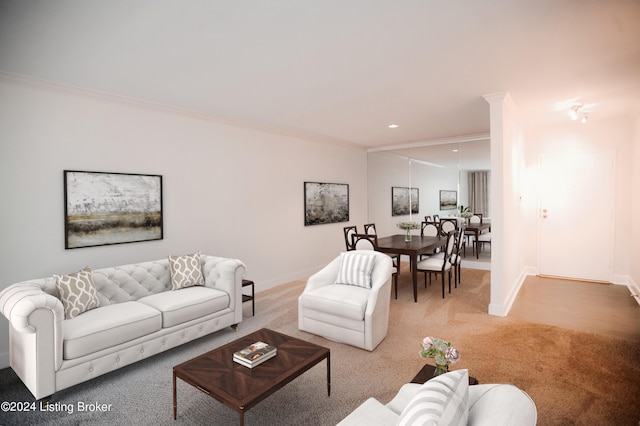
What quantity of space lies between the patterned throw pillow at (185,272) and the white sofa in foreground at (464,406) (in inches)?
125

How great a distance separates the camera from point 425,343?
1946 mm

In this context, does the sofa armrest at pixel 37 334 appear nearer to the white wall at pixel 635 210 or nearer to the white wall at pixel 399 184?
the white wall at pixel 399 184

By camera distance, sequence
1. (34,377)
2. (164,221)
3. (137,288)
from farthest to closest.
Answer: (164,221) < (137,288) < (34,377)

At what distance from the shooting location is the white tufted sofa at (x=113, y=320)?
251cm

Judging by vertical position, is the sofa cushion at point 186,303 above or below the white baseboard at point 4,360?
above

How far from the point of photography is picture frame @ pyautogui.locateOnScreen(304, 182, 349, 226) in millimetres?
6455

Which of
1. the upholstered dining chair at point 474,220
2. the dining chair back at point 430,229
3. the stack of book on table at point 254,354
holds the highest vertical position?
the upholstered dining chair at point 474,220

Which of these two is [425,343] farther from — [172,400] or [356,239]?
[356,239]

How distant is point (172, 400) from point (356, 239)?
379 centimetres

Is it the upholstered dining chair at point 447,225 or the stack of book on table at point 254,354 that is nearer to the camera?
the stack of book on table at point 254,354

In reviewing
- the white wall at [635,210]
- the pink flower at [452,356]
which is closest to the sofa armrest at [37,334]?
the pink flower at [452,356]

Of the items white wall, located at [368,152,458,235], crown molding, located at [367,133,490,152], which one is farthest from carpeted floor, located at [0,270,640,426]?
crown molding, located at [367,133,490,152]

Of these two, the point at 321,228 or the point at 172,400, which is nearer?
the point at 172,400

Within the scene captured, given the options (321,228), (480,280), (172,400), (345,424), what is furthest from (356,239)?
(345,424)
